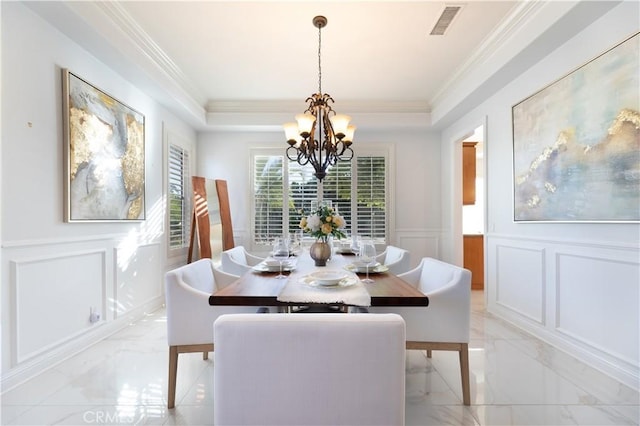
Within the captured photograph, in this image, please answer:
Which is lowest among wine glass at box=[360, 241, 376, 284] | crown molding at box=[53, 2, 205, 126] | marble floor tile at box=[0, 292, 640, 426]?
marble floor tile at box=[0, 292, 640, 426]

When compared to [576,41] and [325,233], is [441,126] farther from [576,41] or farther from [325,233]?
[325,233]

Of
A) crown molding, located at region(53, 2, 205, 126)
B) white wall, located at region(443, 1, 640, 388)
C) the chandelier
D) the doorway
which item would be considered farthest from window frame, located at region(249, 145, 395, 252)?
the chandelier

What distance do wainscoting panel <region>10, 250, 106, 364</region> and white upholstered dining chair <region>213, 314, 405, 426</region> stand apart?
2002mm

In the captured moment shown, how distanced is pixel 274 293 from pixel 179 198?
3485 millimetres

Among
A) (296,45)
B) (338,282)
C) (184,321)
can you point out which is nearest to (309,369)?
(338,282)

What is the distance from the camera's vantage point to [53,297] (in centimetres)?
237

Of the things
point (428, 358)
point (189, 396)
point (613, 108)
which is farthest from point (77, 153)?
point (613, 108)

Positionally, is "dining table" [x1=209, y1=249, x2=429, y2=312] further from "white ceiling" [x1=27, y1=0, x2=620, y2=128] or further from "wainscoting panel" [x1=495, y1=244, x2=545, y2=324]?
"white ceiling" [x1=27, y1=0, x2=620, y2=128]

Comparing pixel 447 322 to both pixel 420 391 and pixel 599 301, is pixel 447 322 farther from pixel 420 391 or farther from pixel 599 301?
pixel 599 301

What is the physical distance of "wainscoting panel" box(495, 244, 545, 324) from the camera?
9.58 ft

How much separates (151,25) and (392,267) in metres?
3.08

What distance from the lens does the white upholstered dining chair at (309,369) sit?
40.3 inches

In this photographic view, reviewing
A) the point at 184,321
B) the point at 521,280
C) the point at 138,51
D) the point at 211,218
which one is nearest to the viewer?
the point at 184,321

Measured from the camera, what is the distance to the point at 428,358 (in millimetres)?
2504
